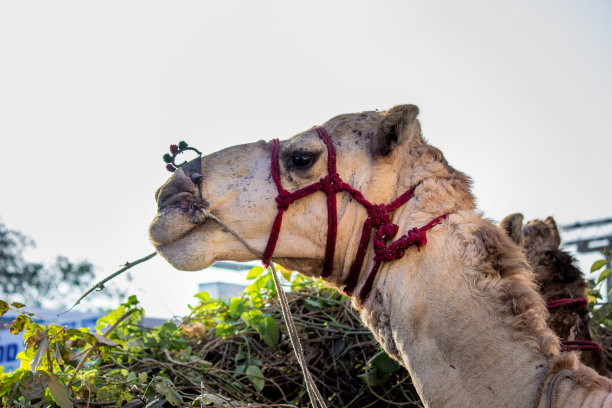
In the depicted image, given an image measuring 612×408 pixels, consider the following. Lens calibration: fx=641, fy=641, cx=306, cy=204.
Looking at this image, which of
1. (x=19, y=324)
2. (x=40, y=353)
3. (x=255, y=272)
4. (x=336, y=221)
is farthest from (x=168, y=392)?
(x=255, y=272)

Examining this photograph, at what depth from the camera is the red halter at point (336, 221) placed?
2621 millimetres

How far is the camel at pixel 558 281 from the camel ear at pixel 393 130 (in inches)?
74.2

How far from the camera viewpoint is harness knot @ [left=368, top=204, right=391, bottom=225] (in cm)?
266

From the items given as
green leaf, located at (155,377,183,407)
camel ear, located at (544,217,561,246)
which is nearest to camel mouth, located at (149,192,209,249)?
green leaf, located at (155,377,183,407)

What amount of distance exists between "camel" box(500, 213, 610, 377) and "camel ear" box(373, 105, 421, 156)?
1885 mm

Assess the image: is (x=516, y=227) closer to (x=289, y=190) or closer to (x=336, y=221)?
(x=336, y=221)

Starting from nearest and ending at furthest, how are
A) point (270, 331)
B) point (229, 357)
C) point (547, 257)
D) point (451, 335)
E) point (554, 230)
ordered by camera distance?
point (451, 335) → point (270, 331) → point (229, 357) → point (547, 257) → point (554, 230)

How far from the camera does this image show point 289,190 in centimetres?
278

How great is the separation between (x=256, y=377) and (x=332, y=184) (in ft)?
5.19

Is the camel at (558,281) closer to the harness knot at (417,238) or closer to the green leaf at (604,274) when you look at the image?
the green leaf at (604,274)

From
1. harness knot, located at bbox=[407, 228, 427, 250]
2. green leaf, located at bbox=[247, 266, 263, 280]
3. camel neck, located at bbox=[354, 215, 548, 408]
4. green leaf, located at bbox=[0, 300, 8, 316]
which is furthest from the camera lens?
green leaf, located at bbox=[247, 266, 263, 280]

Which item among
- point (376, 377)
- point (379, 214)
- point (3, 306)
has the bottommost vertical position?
point (376, 377)

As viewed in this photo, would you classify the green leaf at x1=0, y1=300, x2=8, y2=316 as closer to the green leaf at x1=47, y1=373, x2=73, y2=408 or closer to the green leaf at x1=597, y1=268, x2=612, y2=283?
the green leaf at x1=47, y1=373, x2=73, y2=408

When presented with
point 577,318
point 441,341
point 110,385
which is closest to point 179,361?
point 110,385
